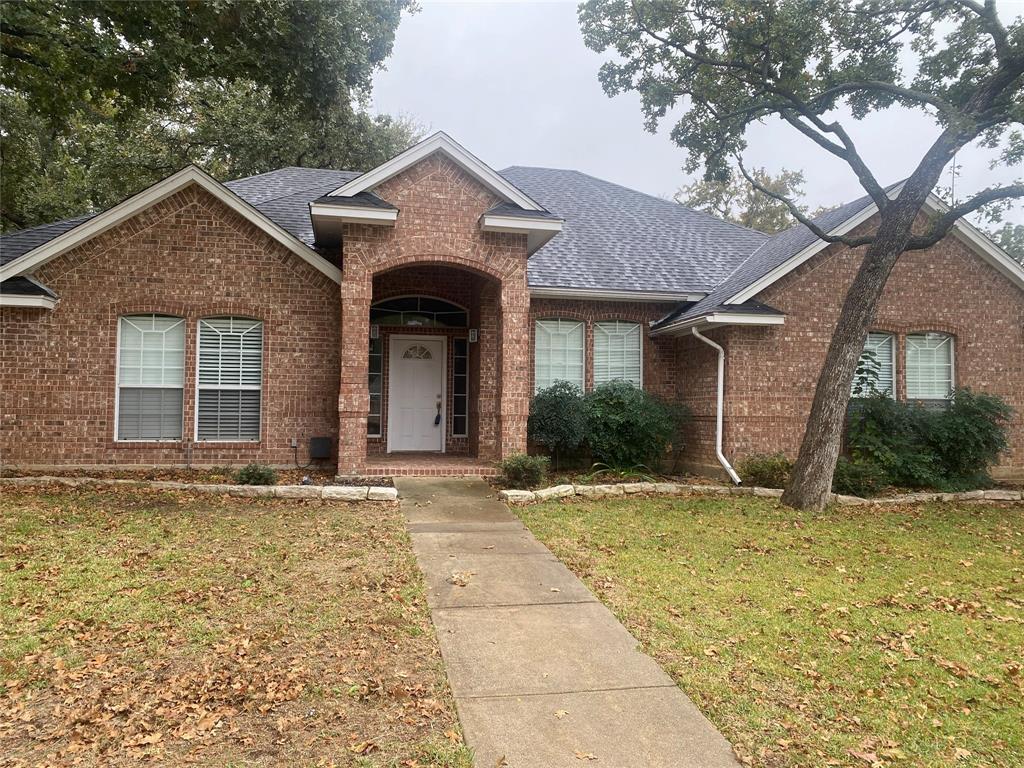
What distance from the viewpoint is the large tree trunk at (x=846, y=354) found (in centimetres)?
951

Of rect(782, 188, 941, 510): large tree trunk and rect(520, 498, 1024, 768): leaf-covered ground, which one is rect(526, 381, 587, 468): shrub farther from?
rect(782, 188, 941, 510): large tree trunk

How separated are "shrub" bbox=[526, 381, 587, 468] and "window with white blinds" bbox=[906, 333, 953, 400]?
689 centimetres

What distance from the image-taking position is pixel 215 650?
4199mm

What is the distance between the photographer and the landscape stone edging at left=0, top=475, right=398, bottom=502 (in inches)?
363

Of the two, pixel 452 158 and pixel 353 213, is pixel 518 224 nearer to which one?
pixel 452 158

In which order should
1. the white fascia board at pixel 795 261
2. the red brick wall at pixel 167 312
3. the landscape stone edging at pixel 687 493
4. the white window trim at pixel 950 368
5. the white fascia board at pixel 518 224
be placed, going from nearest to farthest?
the landscape stone edging at pixel 687 493 → the red brick wall at pixel 167 312 → the white fascia board at pixel 518 224 → the white fascia board at pixel 795 261 → the white window trim at pixel 950 368

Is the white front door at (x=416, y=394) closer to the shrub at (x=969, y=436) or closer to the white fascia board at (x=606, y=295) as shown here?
the white fascia board at (x=606, y=295)

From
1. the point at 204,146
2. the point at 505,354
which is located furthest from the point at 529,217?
the point at 204,146

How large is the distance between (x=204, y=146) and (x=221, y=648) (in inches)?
1019

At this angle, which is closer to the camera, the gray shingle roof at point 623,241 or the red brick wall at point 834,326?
the red brick wall at point 834,326

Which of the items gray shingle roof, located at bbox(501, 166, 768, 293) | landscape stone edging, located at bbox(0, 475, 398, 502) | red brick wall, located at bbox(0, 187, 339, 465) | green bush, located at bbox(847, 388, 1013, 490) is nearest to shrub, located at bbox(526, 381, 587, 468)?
gray shingle roof, located at bbox(501, 166, 768, 293)

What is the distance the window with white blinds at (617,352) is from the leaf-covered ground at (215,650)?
717 cm

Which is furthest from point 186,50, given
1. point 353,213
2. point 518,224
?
point 518,224

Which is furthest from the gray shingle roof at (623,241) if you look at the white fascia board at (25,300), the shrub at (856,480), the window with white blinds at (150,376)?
the white fascia board at (25,300)
